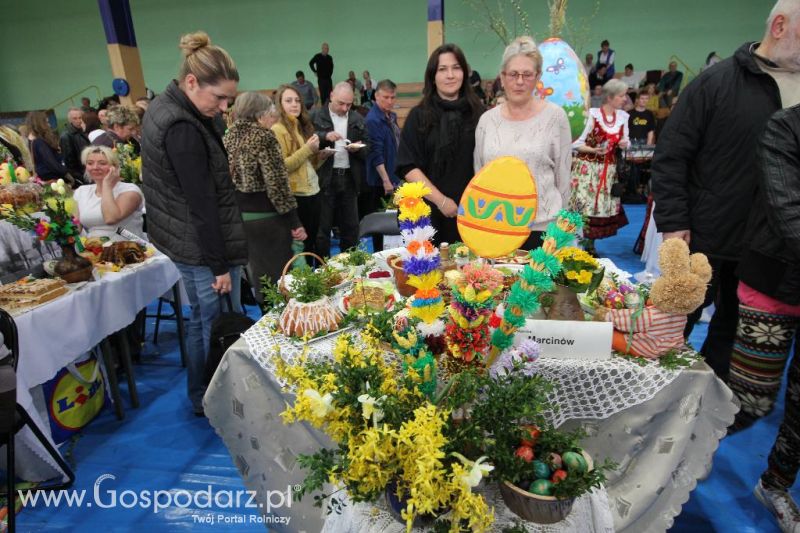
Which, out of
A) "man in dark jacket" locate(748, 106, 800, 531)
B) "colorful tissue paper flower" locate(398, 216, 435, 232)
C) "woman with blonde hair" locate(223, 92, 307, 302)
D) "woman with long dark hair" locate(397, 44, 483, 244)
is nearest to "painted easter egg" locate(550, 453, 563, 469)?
"colorful tissue paper flower" locate(398, 216, 435, 232)

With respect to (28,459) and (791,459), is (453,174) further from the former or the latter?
(28,459)

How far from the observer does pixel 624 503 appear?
154 cm

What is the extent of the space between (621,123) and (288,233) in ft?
10.6

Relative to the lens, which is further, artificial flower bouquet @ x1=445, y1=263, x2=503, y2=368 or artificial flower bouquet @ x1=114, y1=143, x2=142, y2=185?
artificial flower bouquet @ x1=114, y1=143, x2=142, y2=185

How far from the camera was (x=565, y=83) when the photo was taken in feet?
9.61

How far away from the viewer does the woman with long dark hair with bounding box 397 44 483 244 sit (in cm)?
245

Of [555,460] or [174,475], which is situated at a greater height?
[555,460]

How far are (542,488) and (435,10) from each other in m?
8.14

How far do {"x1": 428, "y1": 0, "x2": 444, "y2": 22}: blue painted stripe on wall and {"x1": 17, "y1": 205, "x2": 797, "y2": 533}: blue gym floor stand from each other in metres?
7.12

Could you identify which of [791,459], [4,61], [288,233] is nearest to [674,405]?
[791,459]

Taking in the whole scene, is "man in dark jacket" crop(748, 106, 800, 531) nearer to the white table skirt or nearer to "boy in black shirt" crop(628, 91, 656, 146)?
the white table skirt

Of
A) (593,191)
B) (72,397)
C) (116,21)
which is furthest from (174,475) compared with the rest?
(116,21)

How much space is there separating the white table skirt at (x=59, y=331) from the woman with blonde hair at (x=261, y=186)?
27.7 inches

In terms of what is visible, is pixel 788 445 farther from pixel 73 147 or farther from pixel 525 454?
pixel 73 147
